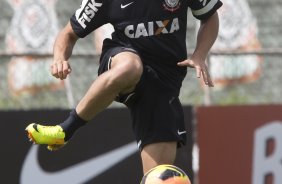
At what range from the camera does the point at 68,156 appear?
26.1ft

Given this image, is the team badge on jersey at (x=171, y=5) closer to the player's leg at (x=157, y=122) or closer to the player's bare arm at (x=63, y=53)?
the player's leg at (x=157, y=122)

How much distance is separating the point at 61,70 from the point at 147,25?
632 millimetres

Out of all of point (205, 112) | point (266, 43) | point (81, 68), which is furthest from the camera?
point (266, 43)

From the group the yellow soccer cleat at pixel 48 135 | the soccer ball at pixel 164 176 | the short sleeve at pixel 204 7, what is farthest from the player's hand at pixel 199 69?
the yellow soccer cleat at pixel 48 135

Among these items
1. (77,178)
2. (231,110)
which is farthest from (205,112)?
(77,178)

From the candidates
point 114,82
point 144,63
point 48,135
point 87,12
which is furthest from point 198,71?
point 48,135

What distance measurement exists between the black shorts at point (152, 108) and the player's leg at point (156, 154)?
35mm

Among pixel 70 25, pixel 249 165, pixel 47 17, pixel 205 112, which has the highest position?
pixel 70 25

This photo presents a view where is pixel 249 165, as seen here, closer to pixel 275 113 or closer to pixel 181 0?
pixel 275 113

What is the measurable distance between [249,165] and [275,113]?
1.70 feet

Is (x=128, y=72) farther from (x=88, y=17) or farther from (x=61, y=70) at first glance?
(x=88, y=17)

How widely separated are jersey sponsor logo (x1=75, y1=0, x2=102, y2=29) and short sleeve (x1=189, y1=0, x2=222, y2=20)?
24.1 inches

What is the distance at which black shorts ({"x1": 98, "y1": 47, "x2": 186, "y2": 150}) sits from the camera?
5.80 meters

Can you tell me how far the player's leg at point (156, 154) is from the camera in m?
5.97
